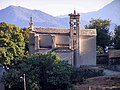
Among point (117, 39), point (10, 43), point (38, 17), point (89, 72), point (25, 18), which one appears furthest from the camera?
point (38, 17)

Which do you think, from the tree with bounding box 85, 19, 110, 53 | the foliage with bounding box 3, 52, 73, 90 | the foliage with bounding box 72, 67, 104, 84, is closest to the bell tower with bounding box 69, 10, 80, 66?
the foliage with bounding box 72, 67, 104, 84

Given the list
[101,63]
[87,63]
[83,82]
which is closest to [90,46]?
[87,63]

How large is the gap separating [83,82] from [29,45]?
4.79m

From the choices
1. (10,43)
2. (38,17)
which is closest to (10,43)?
(10,43)

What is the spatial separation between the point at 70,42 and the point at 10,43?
3.02m

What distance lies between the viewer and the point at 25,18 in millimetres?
83562

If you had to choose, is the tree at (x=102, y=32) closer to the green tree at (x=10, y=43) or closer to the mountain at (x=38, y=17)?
the green tree at (x=10, y=43)

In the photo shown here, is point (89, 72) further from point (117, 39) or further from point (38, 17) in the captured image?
point (38, 17)

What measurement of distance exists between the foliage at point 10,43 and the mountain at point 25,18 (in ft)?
187

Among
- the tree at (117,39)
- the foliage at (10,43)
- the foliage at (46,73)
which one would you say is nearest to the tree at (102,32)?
the tree at (117,39)

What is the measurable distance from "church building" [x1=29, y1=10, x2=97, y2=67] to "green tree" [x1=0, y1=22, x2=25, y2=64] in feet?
2.38

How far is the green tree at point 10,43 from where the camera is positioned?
16.5 metres

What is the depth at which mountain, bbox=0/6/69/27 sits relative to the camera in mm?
77062

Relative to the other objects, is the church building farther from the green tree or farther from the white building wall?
the green tree
